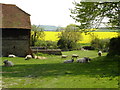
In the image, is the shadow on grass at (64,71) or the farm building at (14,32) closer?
the shadow on grass at (64,71)

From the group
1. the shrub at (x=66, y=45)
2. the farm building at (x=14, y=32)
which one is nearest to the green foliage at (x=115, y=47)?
the farm building at (x=14, y=32)

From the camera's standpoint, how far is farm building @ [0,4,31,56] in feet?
129

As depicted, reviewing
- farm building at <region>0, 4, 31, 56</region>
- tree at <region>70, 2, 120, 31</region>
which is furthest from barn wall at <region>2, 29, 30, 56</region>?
tree at <region>70, 2, 120, 31</region>

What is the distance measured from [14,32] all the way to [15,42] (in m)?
1.81

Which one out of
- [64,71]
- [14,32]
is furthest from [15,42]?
[64,71]

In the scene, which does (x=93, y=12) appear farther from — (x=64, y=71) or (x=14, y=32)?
(x=14, y=32)

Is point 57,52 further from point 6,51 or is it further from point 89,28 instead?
point 89,28

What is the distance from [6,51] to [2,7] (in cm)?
874

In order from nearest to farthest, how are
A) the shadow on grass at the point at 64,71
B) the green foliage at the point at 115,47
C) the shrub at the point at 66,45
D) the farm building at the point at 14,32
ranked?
the shadow on grass at the point at 64,71, the green foliage at the point at 115,47, the farm building at the point at 14,32, the shrub at the point at 66,45

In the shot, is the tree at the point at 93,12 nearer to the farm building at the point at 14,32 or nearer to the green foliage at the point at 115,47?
the green foliage at the point at 115,47

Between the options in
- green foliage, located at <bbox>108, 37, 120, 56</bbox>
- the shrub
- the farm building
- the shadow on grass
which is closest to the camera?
the shadow on grass

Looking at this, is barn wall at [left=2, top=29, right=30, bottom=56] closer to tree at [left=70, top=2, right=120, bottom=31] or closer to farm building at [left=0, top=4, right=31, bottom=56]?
farm building at [left=0, top=4, right=31, bottom=56]

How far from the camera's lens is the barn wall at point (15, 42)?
39.4 m

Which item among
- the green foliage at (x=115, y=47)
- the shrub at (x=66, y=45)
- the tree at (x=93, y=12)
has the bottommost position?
the shrub at (x=66, y=45)
